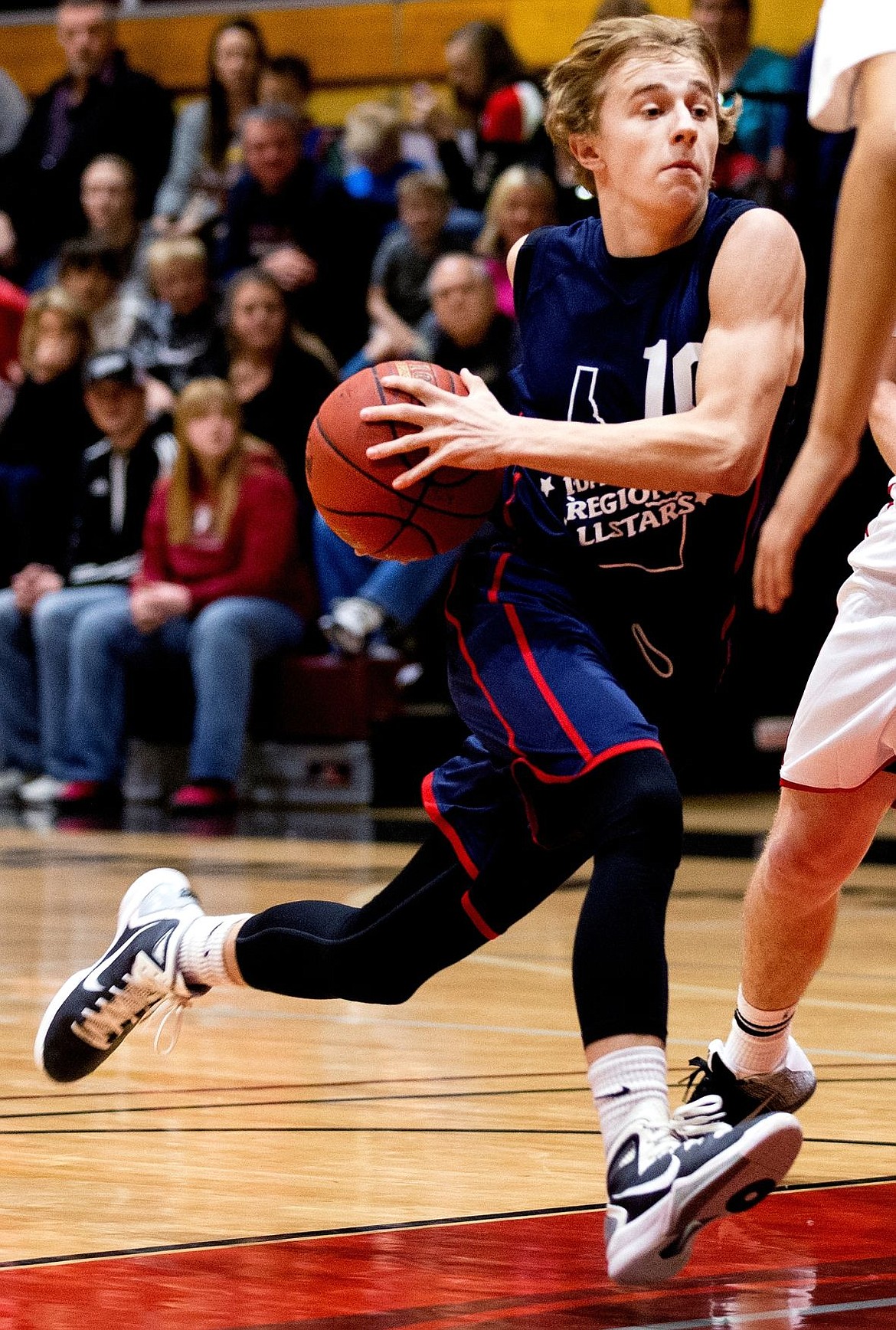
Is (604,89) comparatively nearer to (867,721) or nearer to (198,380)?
(867,721)

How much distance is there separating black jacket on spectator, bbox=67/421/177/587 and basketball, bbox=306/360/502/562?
7.03 metres

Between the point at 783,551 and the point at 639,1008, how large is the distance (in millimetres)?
633

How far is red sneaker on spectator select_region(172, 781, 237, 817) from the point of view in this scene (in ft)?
30.9

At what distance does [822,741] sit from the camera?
3.19m

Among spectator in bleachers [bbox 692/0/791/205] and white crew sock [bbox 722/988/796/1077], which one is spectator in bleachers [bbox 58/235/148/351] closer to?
spectator in bleachers [bbox 692/0/791/205]

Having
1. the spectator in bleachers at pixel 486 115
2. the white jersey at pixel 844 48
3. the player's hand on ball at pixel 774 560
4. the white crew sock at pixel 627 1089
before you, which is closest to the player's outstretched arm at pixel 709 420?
the player's hand on ball at pixel 774 560

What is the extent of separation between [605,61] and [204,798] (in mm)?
6450

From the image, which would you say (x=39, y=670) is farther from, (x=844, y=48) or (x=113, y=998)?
(x=844, y=48)

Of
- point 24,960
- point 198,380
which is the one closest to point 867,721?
point 24,960

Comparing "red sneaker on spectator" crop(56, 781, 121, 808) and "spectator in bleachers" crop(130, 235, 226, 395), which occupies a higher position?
"spectator in bleachers" crop(130, 235, 226, 395)

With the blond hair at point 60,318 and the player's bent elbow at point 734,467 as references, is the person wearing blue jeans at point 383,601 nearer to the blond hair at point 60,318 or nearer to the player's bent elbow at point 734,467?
the blond hair at point 60,318

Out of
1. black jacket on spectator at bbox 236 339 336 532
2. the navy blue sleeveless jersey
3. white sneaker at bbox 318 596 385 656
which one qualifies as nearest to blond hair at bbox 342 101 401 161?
black jacket on spectator at bbox 236 339 336 532

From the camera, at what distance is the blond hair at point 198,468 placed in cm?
947

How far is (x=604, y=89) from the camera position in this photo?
3295mm
